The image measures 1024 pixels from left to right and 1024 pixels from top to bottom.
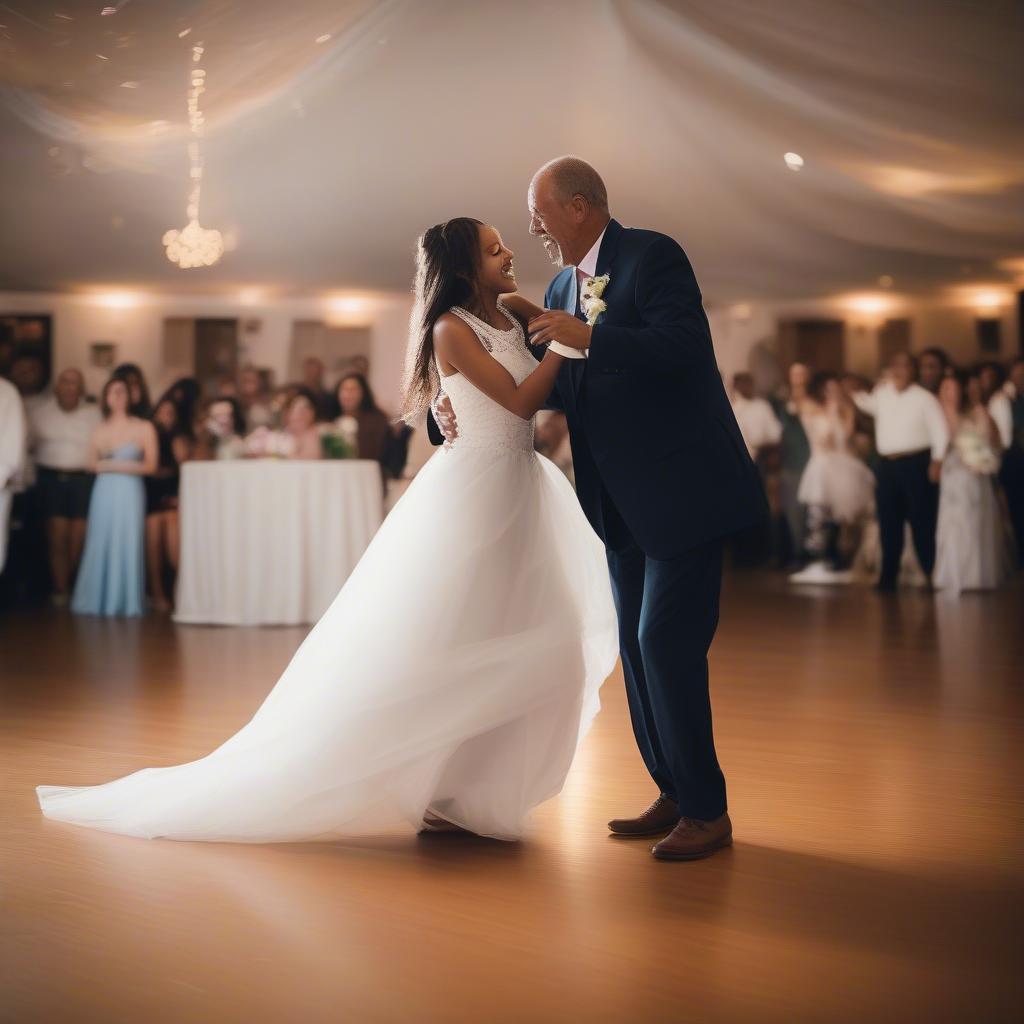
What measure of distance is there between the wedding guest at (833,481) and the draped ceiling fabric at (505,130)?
64.4 inches

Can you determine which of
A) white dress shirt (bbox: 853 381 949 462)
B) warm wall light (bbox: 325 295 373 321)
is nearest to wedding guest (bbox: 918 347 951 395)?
white dress shirt (bbox: 853 381 949 462)

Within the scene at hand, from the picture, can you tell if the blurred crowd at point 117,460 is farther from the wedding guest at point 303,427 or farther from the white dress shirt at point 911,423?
the white dress shirt at point 911,423

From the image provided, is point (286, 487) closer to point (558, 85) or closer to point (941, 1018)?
point (558, 85)

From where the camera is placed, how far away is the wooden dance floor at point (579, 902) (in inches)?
69.6

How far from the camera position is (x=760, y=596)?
27.6ft

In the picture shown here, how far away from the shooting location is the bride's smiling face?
2.68 metres

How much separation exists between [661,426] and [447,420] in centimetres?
53

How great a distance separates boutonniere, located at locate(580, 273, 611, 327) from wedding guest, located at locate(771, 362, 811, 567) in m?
9.00

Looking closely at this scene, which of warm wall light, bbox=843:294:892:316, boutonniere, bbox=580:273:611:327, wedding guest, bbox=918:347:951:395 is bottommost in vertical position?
boutonniere, bbox=580:273:611:327

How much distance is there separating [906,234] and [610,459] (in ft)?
29.3

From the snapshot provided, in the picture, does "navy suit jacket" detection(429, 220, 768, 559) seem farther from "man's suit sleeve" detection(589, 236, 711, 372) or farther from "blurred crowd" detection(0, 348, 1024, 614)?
"blurred crowd" detection(0, 348, 1024, 614)

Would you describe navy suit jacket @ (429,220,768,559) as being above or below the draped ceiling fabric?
below

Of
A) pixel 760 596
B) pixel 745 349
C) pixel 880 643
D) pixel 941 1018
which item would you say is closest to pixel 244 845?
pixel 941 1018

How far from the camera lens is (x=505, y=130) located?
8719 millimetres
